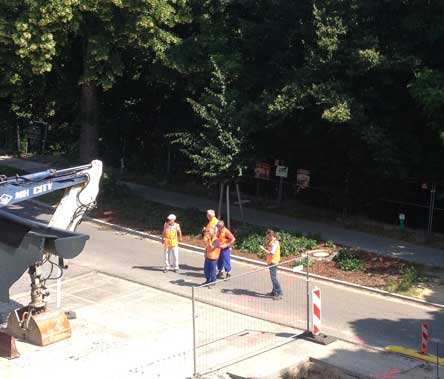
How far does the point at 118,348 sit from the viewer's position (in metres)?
12.3

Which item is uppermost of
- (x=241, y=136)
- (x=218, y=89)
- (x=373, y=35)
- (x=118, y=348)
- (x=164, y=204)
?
(x=373, y=35)

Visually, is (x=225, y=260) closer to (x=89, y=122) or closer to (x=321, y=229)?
(x=321, y=229)

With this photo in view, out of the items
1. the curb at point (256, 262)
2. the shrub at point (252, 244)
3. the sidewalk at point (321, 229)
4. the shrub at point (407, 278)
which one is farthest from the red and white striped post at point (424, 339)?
the shrub at point (252, 244)

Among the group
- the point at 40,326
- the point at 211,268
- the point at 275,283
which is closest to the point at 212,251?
the point at 211,268

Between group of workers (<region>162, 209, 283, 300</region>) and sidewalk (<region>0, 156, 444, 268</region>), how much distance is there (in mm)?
3966

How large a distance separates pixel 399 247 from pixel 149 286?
6.84 meters

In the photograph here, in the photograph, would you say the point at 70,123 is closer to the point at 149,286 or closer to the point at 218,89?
the point at 218,89

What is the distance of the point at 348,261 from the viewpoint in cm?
1722

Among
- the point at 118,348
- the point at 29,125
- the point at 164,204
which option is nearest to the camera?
the point at 118,348

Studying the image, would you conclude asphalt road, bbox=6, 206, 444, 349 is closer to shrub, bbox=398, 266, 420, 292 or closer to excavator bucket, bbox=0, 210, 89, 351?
shrub, bbox=398, 266, 420, 292

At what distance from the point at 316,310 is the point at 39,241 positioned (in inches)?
190

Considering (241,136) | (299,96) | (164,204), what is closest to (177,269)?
(241,136)

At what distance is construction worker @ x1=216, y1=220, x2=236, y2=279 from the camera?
1577 centimetres

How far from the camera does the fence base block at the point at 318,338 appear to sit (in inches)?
491
